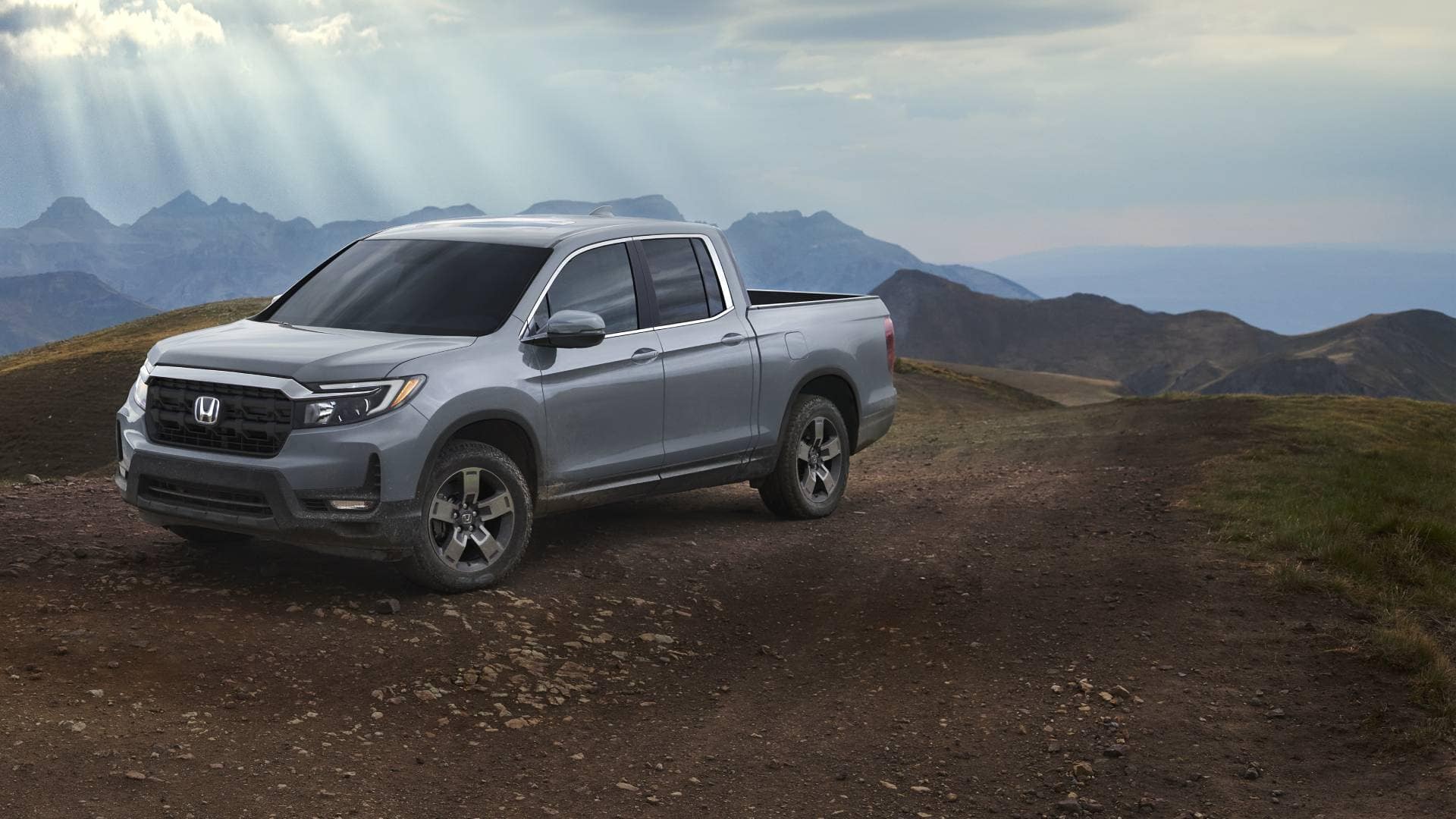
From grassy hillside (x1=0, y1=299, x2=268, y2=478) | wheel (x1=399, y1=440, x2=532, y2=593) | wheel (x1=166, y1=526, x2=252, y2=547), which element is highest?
wheel (x1=399, y1=440, x2=532, y2=593)

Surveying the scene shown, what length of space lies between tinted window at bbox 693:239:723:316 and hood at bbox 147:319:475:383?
6.94 ft

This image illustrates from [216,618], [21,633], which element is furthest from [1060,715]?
[21,633]

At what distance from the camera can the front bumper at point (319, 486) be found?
271 inches

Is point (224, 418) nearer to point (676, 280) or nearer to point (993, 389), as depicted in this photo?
point (676, 280)

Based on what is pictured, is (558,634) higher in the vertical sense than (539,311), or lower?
lower

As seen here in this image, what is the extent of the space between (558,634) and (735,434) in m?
2.51

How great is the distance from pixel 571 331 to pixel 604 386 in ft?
2.23

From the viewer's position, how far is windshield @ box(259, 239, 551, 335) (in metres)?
7.86

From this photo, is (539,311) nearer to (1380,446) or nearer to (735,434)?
(735,434)

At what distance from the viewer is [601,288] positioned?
838cm

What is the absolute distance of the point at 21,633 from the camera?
6.60 m

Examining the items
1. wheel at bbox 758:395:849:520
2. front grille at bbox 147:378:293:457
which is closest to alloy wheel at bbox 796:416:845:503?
wheel at bbox 758:395:849:520

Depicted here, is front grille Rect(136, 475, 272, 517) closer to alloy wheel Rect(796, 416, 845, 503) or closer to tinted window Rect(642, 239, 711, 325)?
tinted window Rect(642, 239, 711, 325)

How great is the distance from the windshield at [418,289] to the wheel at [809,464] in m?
2.65
